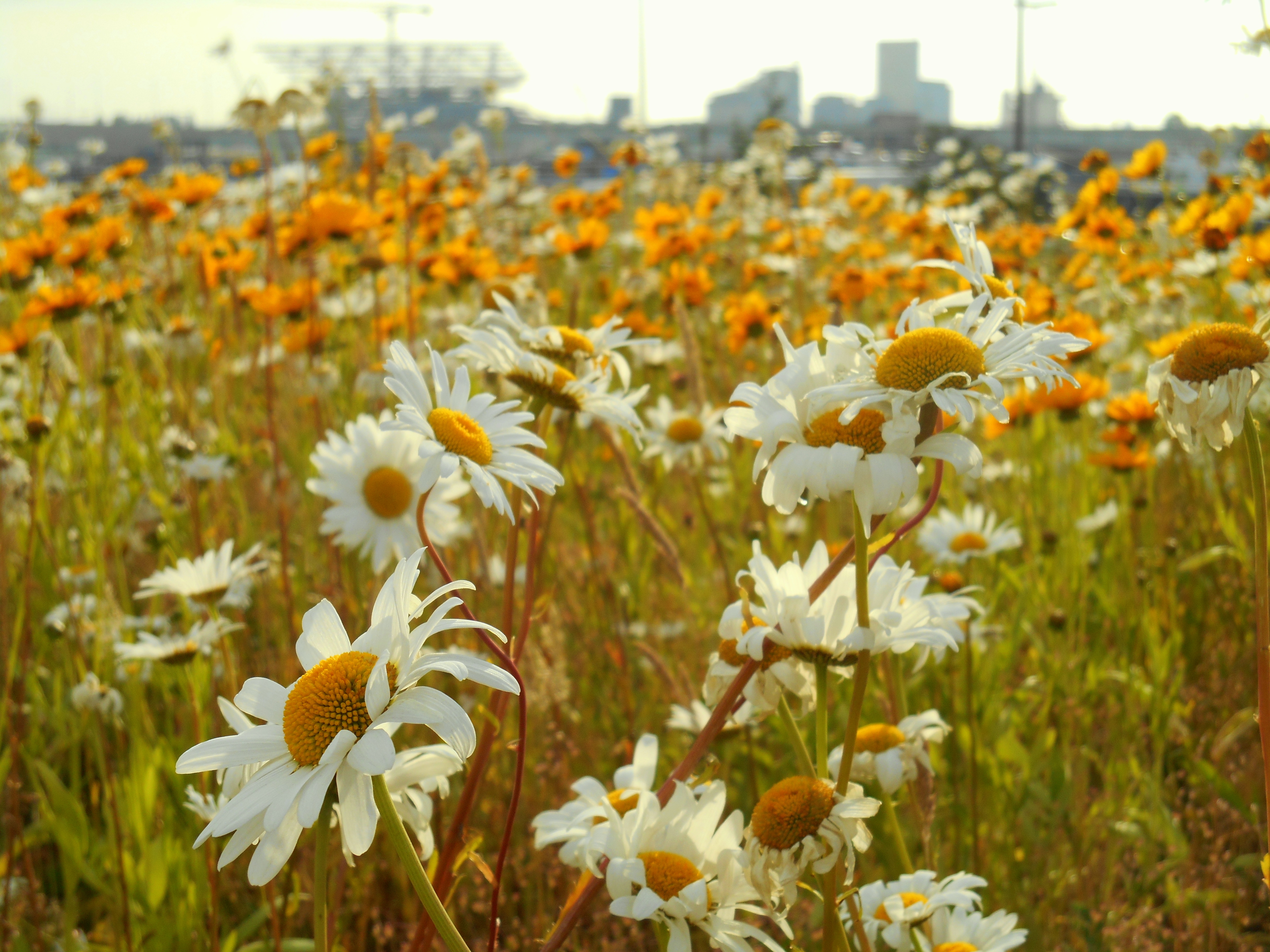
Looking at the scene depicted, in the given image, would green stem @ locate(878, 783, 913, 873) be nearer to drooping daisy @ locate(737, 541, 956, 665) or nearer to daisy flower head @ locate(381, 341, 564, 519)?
drooping daisy @ locate(737, 541, 956, 665)

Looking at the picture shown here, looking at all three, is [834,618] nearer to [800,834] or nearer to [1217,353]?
[800,834]

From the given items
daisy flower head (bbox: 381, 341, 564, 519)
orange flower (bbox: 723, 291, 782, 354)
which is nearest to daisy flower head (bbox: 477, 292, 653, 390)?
daisy flower head (bbox: 381, 341, 564, 519)

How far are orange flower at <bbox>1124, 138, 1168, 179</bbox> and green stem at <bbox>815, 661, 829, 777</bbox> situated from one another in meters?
3.69

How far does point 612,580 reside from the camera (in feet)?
7.36

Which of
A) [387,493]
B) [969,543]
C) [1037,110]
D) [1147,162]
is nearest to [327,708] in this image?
[387,493]

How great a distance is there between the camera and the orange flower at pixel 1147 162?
3750mm

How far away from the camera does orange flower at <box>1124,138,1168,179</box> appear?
12.3 ft

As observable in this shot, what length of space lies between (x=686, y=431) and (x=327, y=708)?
1828 mm

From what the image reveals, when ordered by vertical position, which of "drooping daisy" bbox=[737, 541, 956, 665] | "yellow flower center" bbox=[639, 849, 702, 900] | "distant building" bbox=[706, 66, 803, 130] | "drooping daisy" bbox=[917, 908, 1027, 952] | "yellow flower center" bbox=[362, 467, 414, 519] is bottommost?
"drooping daisy" bbox=[917, 908, 1027, 952]

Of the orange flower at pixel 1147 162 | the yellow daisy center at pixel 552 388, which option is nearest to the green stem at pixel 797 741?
the yellow daisy center at pixel 552 388

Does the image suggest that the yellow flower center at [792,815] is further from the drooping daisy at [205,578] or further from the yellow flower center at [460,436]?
the drooping daisy at [205,578]

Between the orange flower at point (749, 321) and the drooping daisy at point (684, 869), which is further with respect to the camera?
the orange flower at point (749, 321)

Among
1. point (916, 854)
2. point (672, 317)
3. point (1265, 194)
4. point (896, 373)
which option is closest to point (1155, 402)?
point (896, 373)

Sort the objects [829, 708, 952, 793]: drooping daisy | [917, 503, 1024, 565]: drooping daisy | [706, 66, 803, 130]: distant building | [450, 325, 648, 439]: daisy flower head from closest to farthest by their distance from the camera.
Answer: [829, 708, 952, 793]: drooping daisy → [450, 325, 648, 439]: daisy flower head → [917, 503, 1024, 565]: drooping daisy → [706, 66, 803, 130]: distant building
